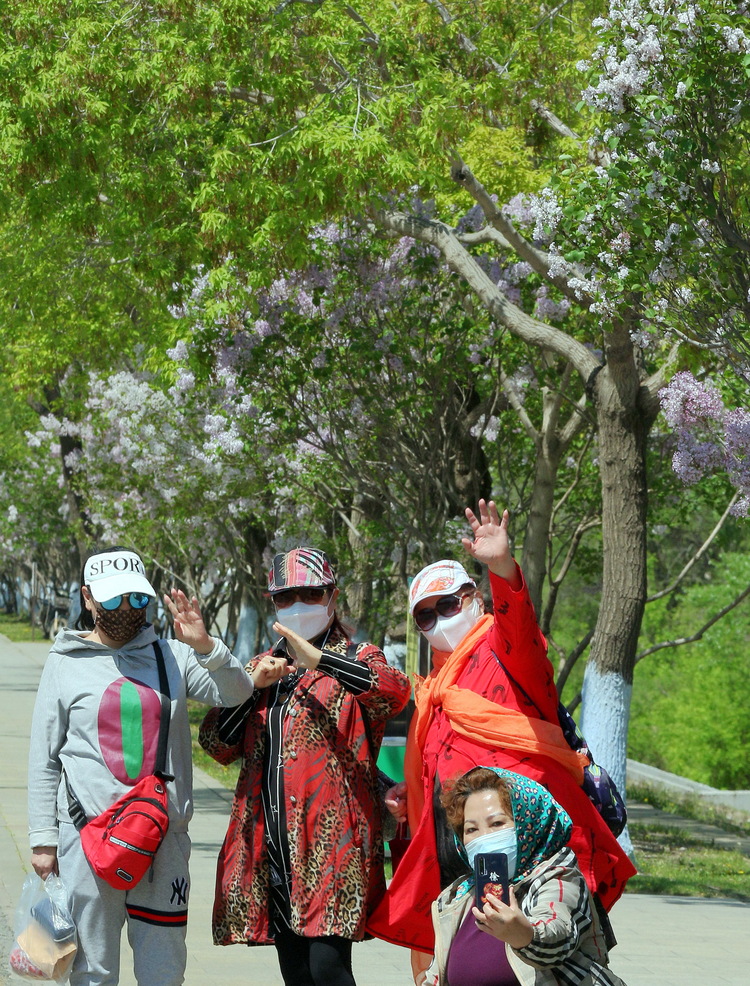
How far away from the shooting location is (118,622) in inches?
183

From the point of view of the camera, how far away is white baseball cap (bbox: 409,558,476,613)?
488cm

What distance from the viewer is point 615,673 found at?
1170 centimetres

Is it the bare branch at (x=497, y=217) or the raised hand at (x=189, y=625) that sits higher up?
the bare branch at (x=497, y=217)

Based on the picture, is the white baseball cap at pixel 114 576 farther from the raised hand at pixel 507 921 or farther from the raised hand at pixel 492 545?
the raised hand at pixel 507 921

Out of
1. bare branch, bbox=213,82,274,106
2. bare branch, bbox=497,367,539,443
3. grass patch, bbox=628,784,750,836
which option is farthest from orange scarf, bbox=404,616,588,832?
grass patch, bbox=628,784,750,836

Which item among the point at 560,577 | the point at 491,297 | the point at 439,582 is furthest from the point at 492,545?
A: the point at 560,577

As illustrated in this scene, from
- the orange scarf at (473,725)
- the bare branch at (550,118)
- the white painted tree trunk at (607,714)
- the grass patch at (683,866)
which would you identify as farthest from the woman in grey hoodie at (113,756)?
the bare branch at (550,118)

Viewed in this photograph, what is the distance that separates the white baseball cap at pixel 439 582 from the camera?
16.0ft

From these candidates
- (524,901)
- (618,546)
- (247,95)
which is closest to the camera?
(524,901)

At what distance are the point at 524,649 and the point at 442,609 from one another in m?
0.54

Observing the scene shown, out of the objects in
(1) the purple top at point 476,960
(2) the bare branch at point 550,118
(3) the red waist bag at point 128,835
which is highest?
(2) the bare branch at point 550,118

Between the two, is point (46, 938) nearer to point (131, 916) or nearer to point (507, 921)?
point (131, 916)

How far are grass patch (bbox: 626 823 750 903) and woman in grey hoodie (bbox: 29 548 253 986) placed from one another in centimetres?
694

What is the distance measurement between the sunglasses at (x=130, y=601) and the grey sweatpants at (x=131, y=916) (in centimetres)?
69
